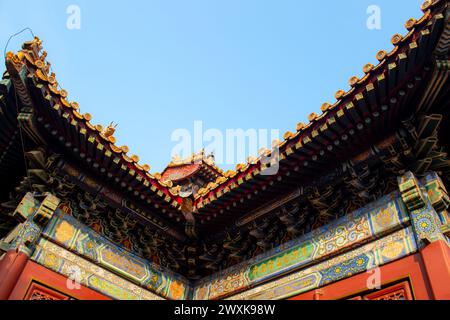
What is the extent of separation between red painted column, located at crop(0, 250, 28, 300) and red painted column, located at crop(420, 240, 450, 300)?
206 inches

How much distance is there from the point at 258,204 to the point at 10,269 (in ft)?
12.9

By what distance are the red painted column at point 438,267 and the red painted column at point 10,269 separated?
5.22 m

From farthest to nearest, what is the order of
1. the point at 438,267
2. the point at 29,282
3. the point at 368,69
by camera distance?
the point at 29,282 < the point at 368,69 < the point at 438,267

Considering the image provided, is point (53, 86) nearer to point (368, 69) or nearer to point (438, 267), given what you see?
point (368, 69)

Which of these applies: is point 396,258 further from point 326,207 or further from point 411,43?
point 411,43

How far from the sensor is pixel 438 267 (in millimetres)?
4516

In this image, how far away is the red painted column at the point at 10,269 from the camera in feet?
17.5

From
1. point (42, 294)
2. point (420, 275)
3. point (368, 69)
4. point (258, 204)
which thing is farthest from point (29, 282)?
point (368, 69)

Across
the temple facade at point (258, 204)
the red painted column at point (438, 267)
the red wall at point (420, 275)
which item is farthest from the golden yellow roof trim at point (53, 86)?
the red painted column at point (438, 267)

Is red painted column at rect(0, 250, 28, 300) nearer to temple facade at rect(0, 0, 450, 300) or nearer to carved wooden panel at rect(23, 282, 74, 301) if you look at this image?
temple facade at rect(0, 0, 450, 300)

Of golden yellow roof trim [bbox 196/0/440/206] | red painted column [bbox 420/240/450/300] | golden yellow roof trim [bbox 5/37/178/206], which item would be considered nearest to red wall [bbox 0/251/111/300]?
golden yellow roof trim [bbox 5/37/178/206]

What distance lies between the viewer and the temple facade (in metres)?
5.12

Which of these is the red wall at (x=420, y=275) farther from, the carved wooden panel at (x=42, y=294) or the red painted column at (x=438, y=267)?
the carved wooden panel at (x=42, y=294)
